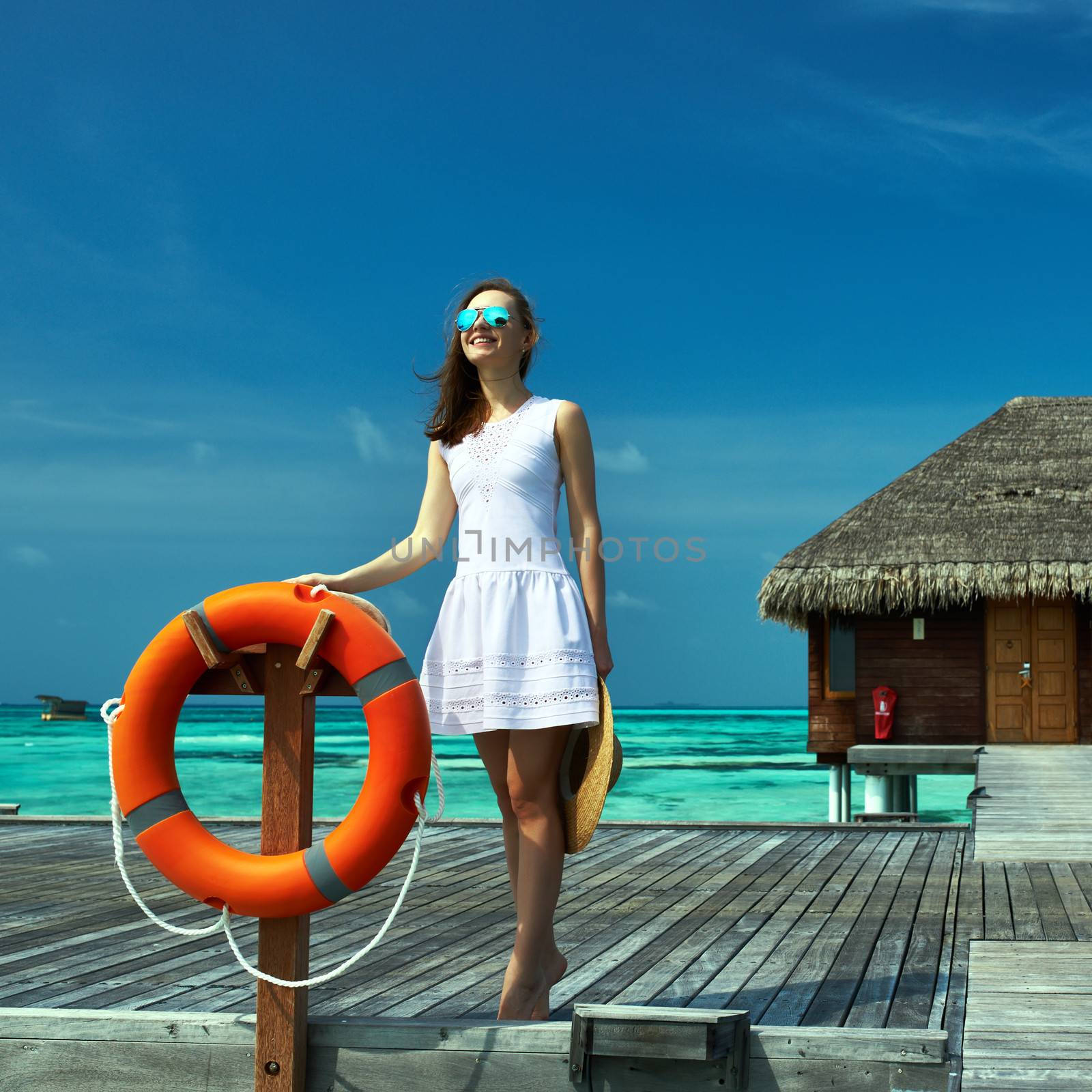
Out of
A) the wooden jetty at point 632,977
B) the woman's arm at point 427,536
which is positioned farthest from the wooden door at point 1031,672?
the woman's arm at point 427,536

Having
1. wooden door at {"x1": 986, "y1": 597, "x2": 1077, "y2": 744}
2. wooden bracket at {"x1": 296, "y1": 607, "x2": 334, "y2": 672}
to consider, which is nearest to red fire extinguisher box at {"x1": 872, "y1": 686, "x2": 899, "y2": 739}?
wooden door at {"x1": 986, "y1": 597, "x2": 1077, "y2": 744}

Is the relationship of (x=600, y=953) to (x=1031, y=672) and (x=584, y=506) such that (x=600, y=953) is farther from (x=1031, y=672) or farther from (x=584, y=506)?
(x=1031, y=672)

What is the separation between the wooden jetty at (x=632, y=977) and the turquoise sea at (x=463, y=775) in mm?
13953

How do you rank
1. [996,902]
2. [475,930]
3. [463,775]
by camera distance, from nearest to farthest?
[475,930]
[996,902]
[463,775]

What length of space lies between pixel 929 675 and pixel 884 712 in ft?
2.38

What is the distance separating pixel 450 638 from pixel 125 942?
181 centimetres

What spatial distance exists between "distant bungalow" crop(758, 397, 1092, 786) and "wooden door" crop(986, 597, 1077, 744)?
1cm

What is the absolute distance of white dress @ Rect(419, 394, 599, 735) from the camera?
2475mm

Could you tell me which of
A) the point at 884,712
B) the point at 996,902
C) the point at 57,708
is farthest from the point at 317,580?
the point at 57,708

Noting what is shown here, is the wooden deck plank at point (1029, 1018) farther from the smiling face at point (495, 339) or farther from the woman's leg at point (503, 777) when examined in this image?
the smiling face at point (495, 339)

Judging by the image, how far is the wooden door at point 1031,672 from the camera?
1433 centimetres

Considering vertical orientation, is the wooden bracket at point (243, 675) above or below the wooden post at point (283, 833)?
above

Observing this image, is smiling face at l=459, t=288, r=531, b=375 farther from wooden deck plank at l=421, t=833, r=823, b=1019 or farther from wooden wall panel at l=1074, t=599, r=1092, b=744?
wooden wall panel at l=1074, t=599, r=1092, b=744

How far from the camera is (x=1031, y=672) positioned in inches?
568
